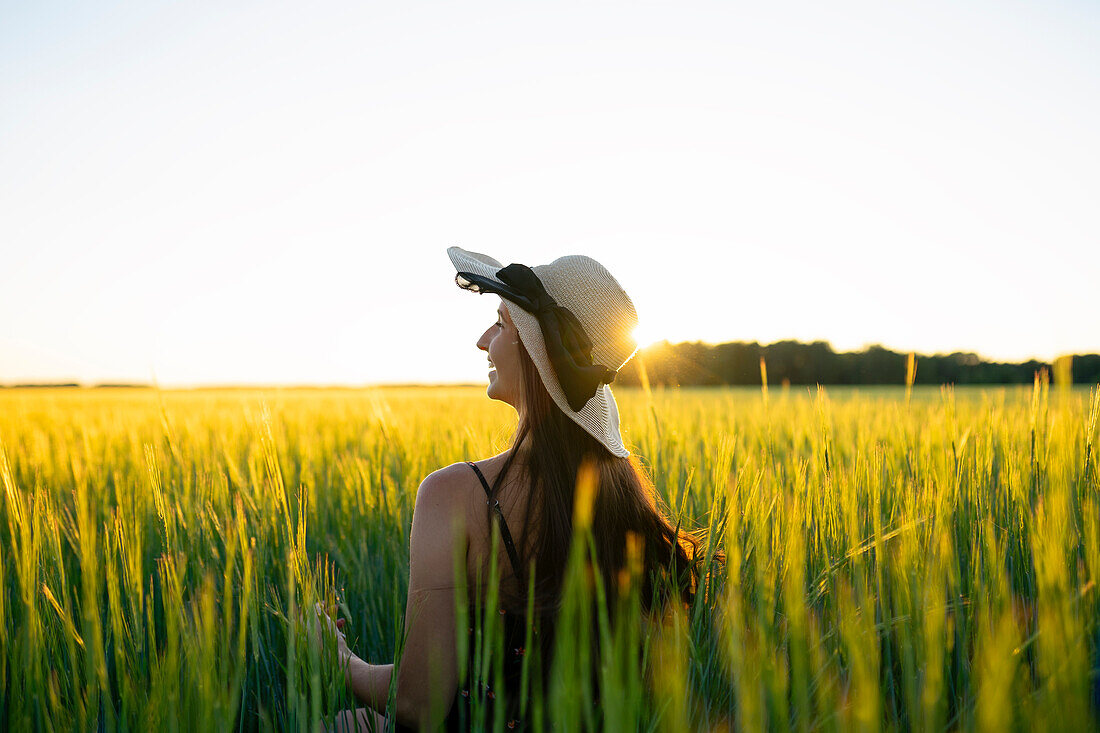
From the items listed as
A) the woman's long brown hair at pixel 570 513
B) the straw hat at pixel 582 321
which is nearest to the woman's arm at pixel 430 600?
the woman's long brown hair at pixel 570 513

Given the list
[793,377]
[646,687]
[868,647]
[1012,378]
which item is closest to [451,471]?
[646,687]

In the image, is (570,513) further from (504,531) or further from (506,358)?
(506,358)

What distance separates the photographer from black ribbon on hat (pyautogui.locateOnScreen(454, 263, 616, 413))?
1.18 metres

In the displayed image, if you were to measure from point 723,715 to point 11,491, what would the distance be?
137cm

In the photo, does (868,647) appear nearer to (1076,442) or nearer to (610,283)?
(610,283)

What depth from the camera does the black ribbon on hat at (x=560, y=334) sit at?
118 cm

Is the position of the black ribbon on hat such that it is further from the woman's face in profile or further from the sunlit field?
the sunlit field

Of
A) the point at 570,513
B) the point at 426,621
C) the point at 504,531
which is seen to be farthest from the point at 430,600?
the point at 570,513

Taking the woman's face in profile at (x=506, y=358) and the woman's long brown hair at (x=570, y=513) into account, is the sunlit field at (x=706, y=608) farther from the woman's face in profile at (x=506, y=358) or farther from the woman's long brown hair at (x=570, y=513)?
the woman's face in profile at (x=506, y=358)

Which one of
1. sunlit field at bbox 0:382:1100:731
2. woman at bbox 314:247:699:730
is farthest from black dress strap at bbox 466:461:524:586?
sunlit field at bbox 0:382:1100:731

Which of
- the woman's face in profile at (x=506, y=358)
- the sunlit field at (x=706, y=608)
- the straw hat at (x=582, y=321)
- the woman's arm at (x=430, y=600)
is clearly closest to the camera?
the sunlit field at (x=706, y=608)

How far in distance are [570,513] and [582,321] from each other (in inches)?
15.7

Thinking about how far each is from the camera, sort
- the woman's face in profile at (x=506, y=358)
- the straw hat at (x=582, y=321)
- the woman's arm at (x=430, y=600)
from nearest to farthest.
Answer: the woman's arm at (x=430, y=600) < the straw hat at (x=582, y=321) < the woman's face in profile at (x=506, y=358)

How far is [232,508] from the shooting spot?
2.32m
